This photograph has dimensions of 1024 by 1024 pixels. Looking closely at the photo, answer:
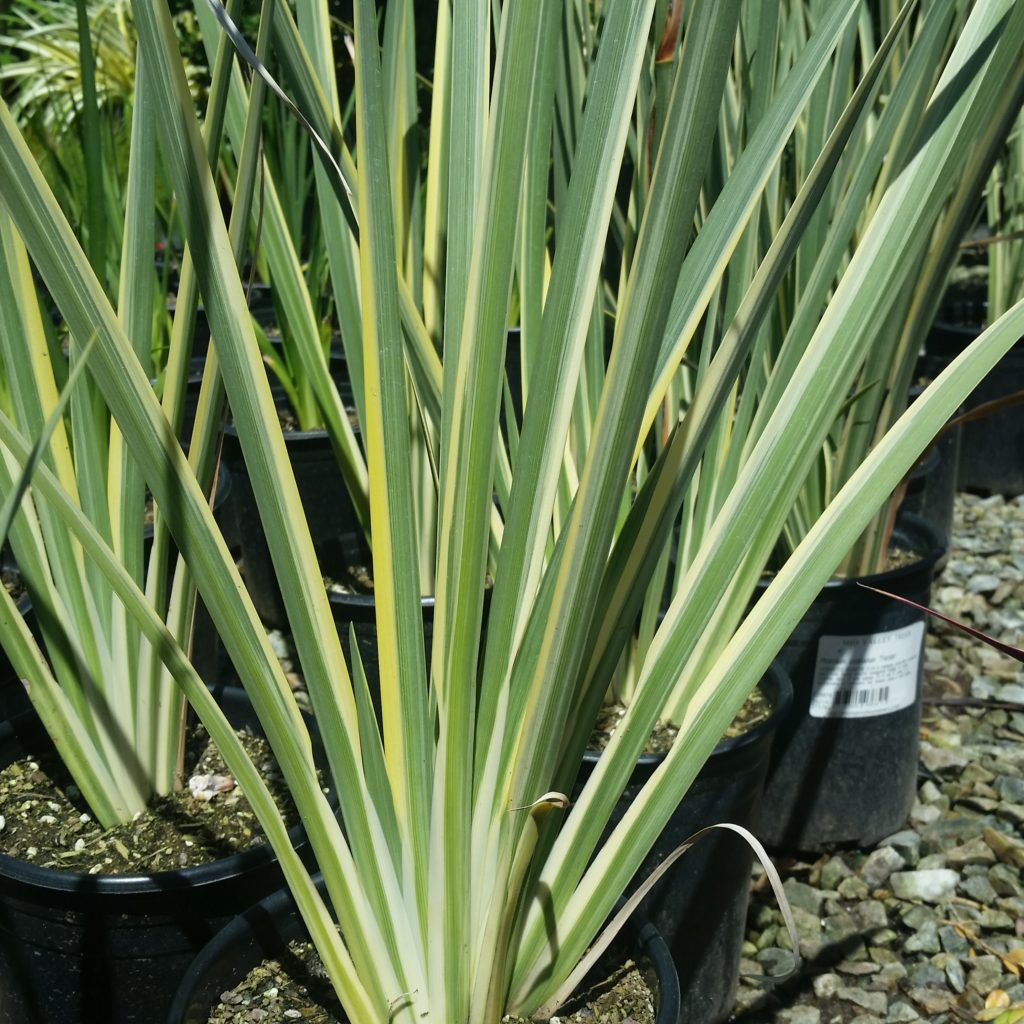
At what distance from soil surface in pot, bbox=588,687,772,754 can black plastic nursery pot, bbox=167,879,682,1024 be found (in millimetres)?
280

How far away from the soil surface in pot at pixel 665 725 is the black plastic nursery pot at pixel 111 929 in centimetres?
34

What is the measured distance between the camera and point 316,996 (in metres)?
0.77

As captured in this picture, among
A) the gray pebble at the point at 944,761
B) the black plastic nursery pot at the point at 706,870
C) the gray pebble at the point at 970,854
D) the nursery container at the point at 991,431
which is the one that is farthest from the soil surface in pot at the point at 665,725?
the nursery container at the point at 991,431

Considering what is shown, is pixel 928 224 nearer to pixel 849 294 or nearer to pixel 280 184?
pixel 849 294

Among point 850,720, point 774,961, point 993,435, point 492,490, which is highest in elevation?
point 492,490

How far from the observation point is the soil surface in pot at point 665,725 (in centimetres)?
106

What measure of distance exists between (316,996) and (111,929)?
0.18m

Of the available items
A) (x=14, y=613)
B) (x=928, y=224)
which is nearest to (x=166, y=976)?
(x=14, y=613)

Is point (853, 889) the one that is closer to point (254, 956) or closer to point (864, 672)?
point (864, 672)

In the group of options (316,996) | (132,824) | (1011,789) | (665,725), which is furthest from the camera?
(1011,789)

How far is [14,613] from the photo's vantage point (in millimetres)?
845

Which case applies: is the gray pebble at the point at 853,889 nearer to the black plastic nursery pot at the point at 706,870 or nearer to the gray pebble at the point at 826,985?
the gray pebble at the point at 826,985

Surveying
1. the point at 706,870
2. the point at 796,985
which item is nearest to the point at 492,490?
the point at 706,870

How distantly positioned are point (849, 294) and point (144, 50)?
0.40 metres
